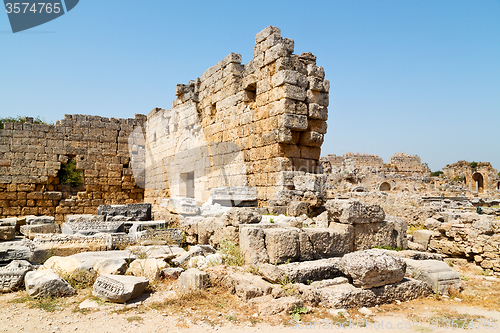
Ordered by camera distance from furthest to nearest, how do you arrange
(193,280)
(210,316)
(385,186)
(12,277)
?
(385,186), (12,277), (193,280), (210,316)

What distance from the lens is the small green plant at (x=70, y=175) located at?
1434 cm

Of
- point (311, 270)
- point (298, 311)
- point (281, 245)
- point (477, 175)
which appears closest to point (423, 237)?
point (311, 270)

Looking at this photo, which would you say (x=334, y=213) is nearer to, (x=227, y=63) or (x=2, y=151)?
(x=227, y=63)

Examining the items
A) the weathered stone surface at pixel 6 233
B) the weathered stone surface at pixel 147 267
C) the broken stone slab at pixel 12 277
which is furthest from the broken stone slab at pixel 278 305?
the weathered stone surface at pixel 6 233

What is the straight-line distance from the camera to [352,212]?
498 cm

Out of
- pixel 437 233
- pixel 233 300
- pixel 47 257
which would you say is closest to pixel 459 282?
pixel 437 233

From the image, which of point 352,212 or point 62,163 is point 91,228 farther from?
point 62,163

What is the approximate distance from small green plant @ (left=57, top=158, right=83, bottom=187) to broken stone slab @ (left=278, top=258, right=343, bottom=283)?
12.9 metres

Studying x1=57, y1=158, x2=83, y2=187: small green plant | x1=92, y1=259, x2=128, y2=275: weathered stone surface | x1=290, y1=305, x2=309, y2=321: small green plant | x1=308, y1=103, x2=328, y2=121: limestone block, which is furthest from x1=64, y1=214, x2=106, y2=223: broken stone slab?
x1=57, y1=158, x2=83, y2=187: small green plant

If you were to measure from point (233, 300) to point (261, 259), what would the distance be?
78 cm

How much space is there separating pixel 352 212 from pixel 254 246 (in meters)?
1.60

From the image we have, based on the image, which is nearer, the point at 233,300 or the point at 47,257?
the point at 233,300

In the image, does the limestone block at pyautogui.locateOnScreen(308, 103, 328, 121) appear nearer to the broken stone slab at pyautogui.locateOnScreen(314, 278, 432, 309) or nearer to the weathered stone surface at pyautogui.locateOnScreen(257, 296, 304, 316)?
the broken stone slab at pyautogui.locateOnScreen(314, 278, 432, 309)

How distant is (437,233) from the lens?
6.67m
